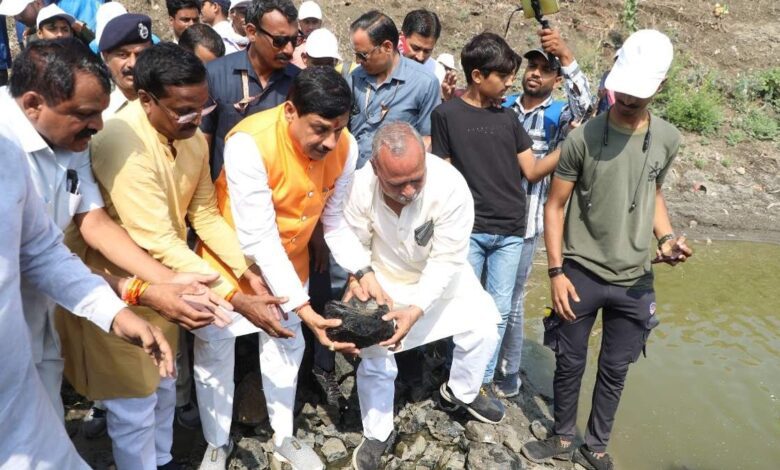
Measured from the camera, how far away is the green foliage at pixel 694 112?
362 inches

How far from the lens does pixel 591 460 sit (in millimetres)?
3438

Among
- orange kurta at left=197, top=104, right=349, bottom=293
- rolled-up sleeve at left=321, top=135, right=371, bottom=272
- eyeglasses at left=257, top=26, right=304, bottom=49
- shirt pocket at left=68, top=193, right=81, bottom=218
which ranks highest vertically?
eyeglasses at left=257, top=26, right=304, bottom=49

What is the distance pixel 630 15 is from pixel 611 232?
10066mm

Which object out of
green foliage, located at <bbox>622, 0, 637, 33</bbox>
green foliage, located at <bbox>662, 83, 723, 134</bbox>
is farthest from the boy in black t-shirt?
green foliage, located at <bbox>622, 0, 637, 33</bbox>

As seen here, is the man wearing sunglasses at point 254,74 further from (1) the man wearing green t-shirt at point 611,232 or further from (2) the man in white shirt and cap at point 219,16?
(2) the man in white shirt and cap at point 219,16

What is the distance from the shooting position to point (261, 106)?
345cm

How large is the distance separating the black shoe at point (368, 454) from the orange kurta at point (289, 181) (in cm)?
94

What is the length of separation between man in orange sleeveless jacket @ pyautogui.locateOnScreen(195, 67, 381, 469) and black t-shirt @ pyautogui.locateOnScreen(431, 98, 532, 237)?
2.36 feet

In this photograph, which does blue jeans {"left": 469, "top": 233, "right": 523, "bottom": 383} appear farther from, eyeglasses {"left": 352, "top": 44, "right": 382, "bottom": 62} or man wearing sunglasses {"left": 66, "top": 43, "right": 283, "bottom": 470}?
man wearing sunglasses {"left": 66, "top": 43, "right": 283, "bottom": 470}

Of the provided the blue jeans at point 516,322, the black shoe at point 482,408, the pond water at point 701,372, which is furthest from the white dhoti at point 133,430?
the pond water at point 701,372

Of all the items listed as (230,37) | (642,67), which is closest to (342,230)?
(642,67)

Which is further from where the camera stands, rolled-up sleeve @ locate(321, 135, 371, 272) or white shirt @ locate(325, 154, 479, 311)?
rolled-up sleeve @ locate(321, 135, 371, 272)

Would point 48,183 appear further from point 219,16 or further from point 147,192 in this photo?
point 219,16

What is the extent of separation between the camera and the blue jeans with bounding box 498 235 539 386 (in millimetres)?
3850
